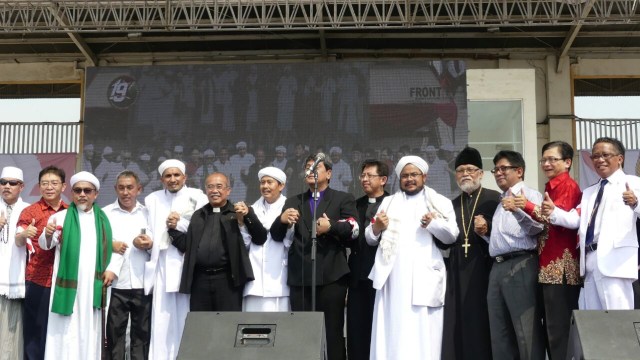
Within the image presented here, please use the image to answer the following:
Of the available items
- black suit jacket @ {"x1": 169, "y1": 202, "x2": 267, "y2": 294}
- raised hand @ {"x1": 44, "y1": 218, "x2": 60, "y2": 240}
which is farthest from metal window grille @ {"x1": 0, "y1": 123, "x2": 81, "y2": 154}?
black suit jacket @ {"x1": 169, "y1": 202, "x2": 267, "y2": 294}

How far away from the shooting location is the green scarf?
519 cm

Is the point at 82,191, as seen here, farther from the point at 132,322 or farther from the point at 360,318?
the point at 360,318

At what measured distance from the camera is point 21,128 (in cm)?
1381

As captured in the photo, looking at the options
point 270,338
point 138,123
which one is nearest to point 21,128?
point 138,123

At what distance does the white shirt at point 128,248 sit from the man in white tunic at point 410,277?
5.48 ft

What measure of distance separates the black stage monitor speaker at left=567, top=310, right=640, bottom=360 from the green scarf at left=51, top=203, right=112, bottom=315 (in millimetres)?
3124

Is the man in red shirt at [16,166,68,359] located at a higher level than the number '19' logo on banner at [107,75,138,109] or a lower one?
lower

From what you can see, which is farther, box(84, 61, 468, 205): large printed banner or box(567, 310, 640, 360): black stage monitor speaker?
box(84, 61, 468, 205): large printed banner

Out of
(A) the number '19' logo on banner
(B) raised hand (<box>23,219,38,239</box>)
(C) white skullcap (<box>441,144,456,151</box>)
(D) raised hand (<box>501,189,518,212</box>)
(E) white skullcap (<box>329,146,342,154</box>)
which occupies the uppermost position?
(A) the number '19' logo on banner

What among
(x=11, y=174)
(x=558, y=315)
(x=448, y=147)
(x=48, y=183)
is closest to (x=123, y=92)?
(x=448, y=147)

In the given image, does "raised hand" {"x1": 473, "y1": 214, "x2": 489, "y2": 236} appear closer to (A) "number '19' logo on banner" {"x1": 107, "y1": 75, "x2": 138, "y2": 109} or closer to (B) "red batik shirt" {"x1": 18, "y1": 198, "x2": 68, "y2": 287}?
(B) "red batik shirt" {"x1": 18, "y1": 198, "x2": 68, "y2": 287}

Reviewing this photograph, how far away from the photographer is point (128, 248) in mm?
5633

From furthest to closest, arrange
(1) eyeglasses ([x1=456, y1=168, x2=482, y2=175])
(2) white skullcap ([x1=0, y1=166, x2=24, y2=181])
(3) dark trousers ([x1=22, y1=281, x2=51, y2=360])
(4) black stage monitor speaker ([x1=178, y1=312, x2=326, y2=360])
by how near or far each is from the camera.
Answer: (2) white skullcap ([x1=0, y1=166, x2=24, y2=181]) → (3) dark trousers ([x1=22, y1=281, x2=51, y2=360]) → (1) eyeglasses ([x1=456, y1=168, x2=482, y2=175]) → (4) black stage monitor speaker ([x1=178, y1=312, x2=326, y2=360])

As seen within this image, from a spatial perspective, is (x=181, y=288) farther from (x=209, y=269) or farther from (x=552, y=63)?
(x=552, y=63)
